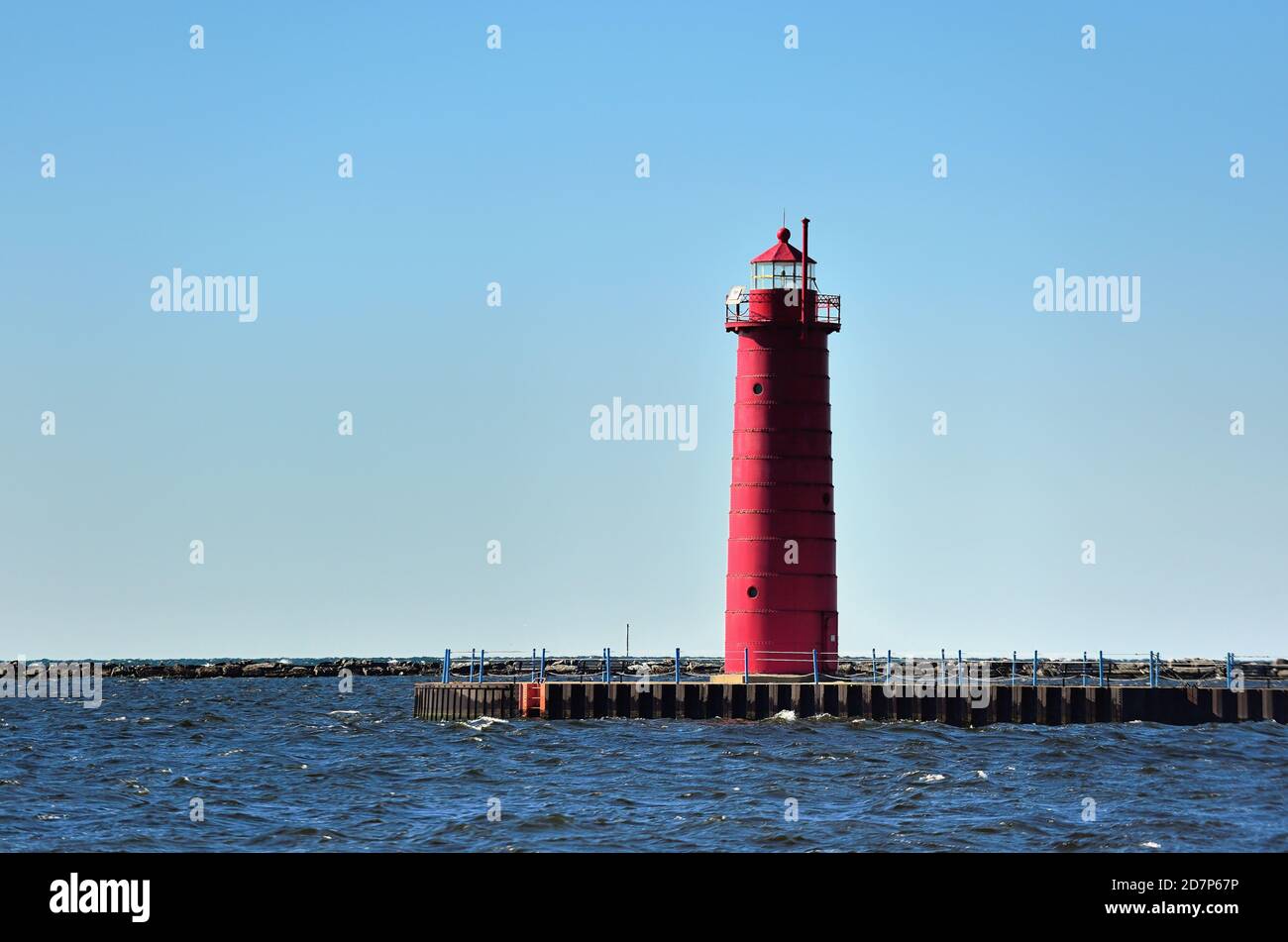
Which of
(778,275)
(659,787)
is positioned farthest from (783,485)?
(659,787)

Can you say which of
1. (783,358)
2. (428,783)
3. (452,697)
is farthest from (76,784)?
(783,358)

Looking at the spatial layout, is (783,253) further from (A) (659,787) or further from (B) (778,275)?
(A) (659,787)

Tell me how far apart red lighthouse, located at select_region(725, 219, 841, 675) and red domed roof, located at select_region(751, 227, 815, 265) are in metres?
0.85

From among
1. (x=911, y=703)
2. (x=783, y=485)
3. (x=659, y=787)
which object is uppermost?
(x=783, y=485)

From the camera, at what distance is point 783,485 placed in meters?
47.9

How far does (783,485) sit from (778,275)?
620 cm

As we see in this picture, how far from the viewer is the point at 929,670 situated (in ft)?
209

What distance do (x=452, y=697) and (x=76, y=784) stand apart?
1520 cm

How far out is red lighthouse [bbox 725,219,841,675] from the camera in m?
47.9

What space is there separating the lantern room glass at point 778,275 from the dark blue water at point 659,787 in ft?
40.7

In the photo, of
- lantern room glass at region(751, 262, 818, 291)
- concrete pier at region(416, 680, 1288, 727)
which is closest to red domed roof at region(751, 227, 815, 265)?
lantern room glass at region(751, 262, 818, 291)

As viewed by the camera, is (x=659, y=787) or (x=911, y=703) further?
(x=911, y=703)

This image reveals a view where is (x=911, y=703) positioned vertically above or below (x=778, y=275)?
below
